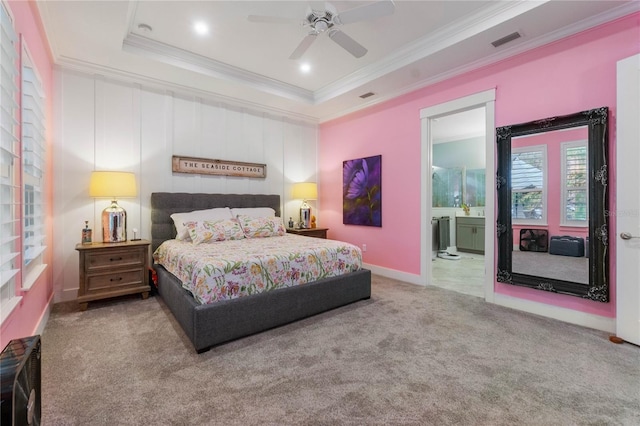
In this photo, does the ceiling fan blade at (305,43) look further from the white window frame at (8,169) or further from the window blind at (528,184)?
the window blind at (528,184)

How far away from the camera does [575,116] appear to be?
9.00ft

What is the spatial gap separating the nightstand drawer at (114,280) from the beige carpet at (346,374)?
33 cm

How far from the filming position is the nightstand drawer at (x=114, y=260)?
3.11 metres

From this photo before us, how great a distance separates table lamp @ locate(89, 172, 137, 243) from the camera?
3.20 metres

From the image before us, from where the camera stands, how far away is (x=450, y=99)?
3.75 m

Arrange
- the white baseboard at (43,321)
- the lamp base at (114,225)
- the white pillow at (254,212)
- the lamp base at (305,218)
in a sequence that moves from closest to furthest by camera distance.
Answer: the white baseboard at (43,321) < the lamp base at (114,225) < the white pillow at (254,212) < the lamp base at (305,218)

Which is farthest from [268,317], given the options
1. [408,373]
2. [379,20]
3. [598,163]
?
[598,163]

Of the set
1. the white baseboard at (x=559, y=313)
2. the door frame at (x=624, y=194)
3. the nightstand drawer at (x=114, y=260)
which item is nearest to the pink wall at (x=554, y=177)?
the door frame at (x=624, y=194)

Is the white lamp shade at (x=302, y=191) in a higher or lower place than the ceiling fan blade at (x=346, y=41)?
lower

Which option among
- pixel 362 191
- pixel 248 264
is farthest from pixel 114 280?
pixel 362 191

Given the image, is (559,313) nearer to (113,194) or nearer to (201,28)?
(201,28)

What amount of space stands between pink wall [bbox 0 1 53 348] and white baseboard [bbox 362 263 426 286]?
4.04 meters

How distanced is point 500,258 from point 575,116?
158cm

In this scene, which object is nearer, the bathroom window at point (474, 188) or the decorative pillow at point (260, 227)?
the decorative pillow at point (260, 227)
